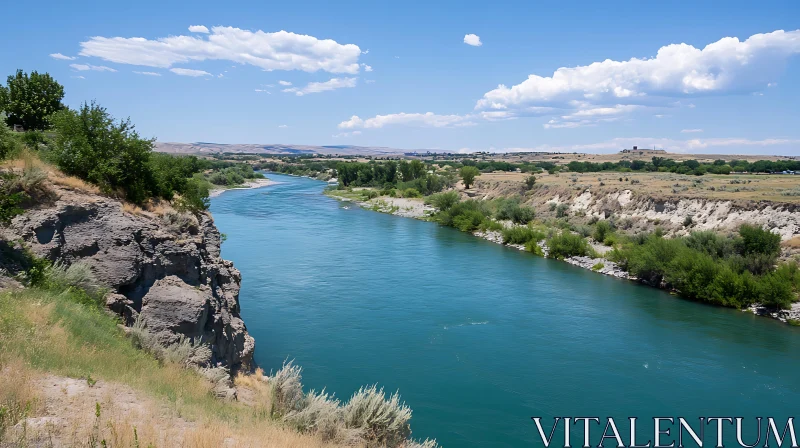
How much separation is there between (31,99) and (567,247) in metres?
28.4

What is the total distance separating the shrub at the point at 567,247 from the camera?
3281cm

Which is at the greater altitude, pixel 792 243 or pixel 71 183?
pixel 71 183

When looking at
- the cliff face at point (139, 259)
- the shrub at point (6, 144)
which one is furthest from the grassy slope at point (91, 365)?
the shrub at point (6, 144)

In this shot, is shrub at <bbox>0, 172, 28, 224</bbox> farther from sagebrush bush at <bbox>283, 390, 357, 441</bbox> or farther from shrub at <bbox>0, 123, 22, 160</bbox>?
sagebrush bush at <bbox>283, 390, 357, 441</bbox>

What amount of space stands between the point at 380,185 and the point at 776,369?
6510 centimetres

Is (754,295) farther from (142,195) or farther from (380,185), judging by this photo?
(380,185)

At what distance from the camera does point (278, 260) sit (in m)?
29.8

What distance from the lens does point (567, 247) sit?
109 feet

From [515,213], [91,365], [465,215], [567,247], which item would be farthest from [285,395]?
[465,215]

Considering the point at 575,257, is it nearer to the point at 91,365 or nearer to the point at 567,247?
the point at 567,247

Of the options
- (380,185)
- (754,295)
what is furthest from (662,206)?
(380,185)

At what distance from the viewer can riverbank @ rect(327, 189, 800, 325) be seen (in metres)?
21.5

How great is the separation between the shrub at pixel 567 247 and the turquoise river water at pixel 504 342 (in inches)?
61.9

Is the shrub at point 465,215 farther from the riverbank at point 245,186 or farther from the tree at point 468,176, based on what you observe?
the riverbank at point 245,186
